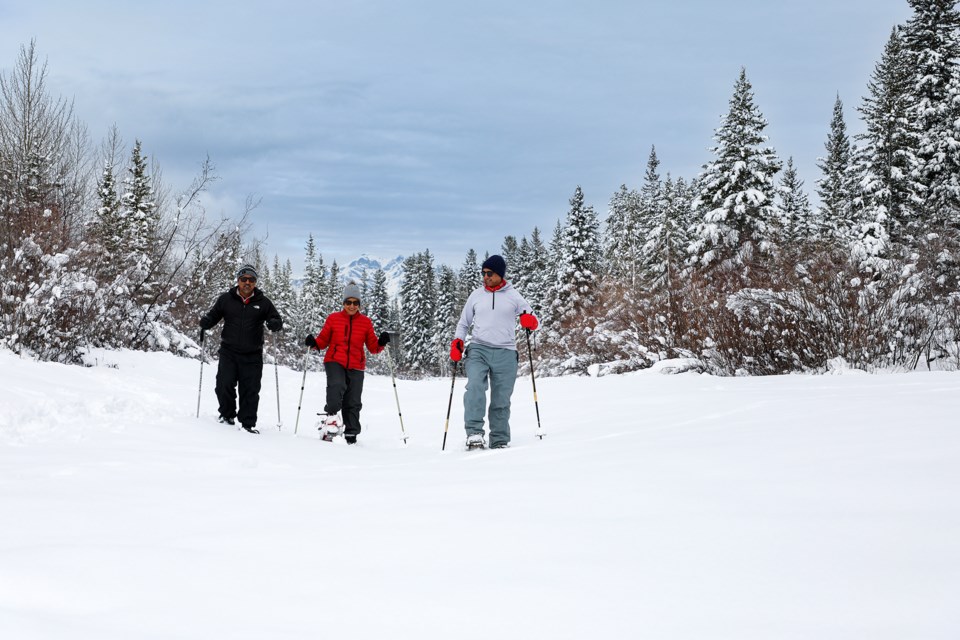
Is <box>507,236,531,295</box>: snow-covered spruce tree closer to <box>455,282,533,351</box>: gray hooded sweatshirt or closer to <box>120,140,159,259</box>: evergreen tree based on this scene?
<box>120,140,159,259</box>: evergreen tree

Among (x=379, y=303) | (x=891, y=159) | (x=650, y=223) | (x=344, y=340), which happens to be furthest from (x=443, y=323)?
(x=344, y=340)

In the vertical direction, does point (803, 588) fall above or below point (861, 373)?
below

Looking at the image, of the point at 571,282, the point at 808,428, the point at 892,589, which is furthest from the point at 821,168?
the point at 892,589

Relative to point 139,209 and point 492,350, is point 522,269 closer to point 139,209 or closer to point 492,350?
point 139,209

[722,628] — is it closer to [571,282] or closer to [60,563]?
[60,563]

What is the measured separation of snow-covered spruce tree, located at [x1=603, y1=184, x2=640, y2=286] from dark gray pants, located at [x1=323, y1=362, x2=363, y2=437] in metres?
29.5

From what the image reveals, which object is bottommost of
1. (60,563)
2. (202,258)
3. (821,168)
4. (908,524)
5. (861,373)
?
(60,563)

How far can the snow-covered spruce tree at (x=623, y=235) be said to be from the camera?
38.9 meters

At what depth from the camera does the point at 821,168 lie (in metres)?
45.3

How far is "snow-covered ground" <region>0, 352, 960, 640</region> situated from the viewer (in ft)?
5.69

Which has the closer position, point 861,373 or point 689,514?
point 689,514

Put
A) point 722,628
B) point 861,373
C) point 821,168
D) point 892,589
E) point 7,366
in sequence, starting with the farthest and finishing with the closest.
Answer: point 821,168, point 861,373, point 7,366, point 892,589, point 722,628

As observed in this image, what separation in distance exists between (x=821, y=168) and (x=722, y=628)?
50.9 meters

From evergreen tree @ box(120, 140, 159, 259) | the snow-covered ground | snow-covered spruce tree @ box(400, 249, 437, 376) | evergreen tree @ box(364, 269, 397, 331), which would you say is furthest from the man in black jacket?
evergreen tree @ box(364, 269, 397, 331)
